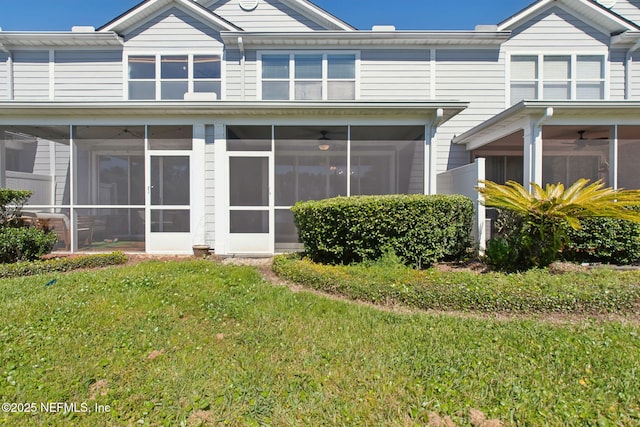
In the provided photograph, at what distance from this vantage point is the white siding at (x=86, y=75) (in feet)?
31.2

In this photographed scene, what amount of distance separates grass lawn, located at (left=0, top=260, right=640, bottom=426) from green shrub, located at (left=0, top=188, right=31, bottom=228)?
9.40 feet

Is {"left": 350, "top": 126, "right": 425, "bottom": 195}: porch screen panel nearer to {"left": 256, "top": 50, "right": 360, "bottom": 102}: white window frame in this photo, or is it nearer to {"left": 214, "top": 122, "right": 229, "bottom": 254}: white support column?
{"left": 256, "top": 50, "right": 360, "bottom": 102}: white window frame

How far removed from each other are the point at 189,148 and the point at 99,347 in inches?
212

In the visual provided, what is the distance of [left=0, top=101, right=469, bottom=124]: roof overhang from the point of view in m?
6.80

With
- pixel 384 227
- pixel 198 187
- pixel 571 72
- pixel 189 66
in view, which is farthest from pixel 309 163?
pixel 571 72

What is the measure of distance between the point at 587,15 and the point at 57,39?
15442 mm

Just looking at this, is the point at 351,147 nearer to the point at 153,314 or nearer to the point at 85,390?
the point at 153,314

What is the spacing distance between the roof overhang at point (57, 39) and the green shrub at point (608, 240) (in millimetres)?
12550

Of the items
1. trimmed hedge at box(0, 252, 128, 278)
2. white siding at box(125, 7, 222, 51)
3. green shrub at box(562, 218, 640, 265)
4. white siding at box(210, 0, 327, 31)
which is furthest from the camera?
white siding at box(210, 0, 327, 31)

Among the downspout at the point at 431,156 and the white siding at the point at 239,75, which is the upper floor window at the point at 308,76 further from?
the downspout at the point at 431,156

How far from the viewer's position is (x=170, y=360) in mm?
2748

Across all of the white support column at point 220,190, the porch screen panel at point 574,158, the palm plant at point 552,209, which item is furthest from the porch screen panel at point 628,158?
the white support column at point 220,190

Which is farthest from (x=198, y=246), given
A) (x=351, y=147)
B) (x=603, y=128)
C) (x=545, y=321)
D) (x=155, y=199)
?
(x=603, y=128)

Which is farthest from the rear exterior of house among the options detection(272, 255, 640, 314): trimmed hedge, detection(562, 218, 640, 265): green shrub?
detection(272, 255, 640, 314): trimmed hedge
